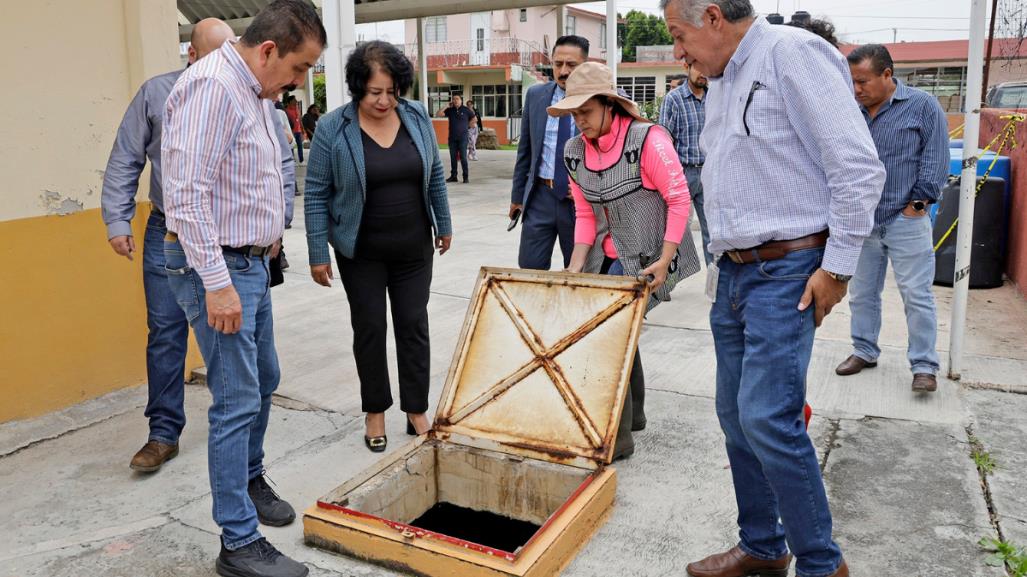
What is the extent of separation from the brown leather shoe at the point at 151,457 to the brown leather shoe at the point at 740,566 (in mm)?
2372

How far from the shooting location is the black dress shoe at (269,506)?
330cm

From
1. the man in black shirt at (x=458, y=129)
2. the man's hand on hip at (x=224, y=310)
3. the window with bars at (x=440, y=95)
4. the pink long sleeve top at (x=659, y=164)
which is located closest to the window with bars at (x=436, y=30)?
the window with bars at (x=440, y=95)

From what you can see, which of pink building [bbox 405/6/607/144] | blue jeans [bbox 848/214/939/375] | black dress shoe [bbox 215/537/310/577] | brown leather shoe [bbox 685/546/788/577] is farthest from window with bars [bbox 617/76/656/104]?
black dress shoe [bbox 215/537/310/577]

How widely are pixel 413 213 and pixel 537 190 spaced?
0.89 metres

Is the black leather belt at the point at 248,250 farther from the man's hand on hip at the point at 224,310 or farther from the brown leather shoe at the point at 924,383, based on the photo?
the brown leather shoe at the point at 924,383

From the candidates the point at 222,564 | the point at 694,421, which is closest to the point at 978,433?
the point at 694,421

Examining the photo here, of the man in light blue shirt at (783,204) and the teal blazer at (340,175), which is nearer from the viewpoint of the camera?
the man in light blue shirt at (783,204)

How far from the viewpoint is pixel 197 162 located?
2600 mm

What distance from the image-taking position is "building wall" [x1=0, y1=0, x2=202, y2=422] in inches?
165

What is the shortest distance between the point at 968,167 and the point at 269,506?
13.1 ft

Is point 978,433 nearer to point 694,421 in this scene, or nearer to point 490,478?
point 694,421

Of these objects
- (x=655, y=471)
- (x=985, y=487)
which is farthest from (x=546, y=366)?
(x=985, y=487)

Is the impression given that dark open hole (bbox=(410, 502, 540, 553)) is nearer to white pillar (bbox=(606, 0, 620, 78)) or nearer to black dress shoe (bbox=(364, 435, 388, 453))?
black dress shoe (bbox=(364, 435, 388, 453))

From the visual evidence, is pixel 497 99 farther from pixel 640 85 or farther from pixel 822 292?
pixel 822 292
